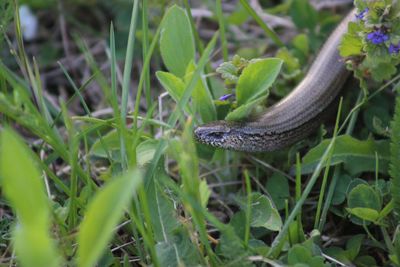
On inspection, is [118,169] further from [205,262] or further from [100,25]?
[100,25]

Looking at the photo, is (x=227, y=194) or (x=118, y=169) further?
(x=227, y=194)

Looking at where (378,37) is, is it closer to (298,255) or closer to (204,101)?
(204,101)

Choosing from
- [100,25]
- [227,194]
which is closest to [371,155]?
[227,194]

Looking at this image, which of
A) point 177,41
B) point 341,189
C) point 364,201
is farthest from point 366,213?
point 177,41

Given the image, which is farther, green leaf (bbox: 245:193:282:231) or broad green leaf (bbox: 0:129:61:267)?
green leaf (bbox: 245:193:282:231)

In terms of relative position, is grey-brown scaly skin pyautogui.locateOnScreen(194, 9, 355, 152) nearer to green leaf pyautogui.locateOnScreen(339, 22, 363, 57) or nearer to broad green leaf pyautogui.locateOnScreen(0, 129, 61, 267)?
green leaf pyautogui.locateOnScreen(339, 22, 363, 57)

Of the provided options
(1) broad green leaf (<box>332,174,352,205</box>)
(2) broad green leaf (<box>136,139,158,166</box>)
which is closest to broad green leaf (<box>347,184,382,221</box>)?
(1) broad green leaf (<box>332,174,352,205</box>)
